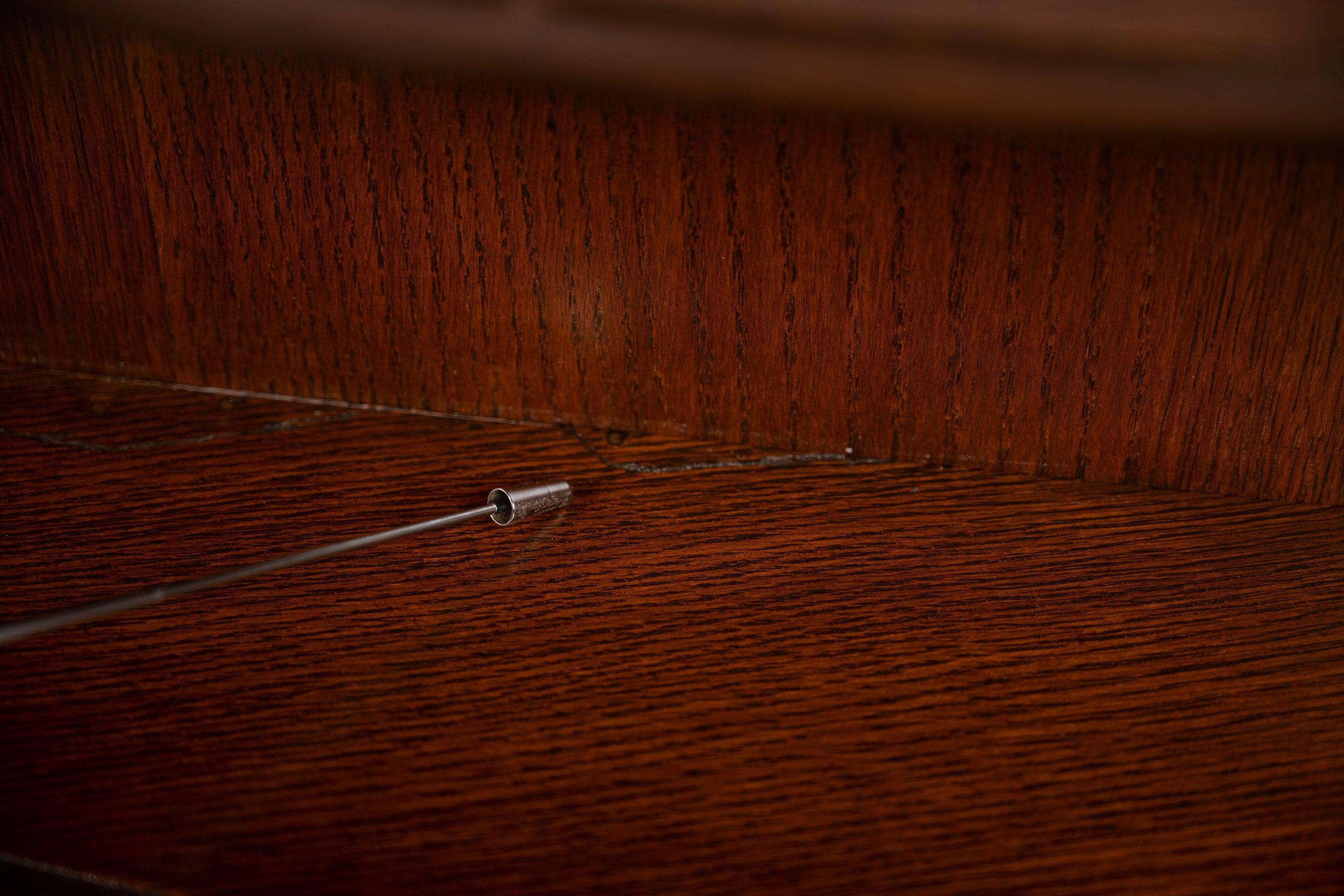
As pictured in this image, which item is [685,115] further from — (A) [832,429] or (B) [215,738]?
(B) [215,738]

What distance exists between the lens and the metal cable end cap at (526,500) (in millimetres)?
616

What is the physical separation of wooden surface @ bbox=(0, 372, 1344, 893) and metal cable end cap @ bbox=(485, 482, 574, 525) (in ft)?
0.04

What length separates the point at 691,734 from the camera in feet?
1.53

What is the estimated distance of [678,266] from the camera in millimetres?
649

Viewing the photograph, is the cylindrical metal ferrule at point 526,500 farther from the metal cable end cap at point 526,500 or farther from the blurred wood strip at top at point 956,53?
the blurred wood strip at top at point 956,53

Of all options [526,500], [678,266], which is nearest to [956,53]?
[678,266]

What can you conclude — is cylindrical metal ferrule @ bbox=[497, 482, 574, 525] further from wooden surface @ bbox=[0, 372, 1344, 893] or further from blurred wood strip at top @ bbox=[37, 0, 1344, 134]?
blurred wood strip at top @ bbox=[37, 0, 1344, 134]

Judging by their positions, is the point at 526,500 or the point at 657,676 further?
the point at 526,500

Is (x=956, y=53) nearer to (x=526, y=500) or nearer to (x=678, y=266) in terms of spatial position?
(x=678, y=266)

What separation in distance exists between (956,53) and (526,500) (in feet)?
1.17

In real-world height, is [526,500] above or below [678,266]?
below

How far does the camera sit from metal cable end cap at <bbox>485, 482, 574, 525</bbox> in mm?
616

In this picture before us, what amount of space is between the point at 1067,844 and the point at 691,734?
172 mm

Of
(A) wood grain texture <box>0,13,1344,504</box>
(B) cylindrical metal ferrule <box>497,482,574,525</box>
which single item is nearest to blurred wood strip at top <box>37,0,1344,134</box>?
(A) wood grain texture <box>0,13,1344,504</box>
